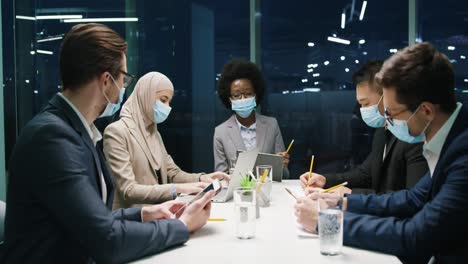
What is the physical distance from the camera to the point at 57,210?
118 centimetres

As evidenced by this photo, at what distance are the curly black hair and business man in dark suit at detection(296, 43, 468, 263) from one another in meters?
2.10

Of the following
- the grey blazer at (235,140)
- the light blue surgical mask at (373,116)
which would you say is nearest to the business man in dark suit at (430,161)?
the light blue surgical mask at (373,116)

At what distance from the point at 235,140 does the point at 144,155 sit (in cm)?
95

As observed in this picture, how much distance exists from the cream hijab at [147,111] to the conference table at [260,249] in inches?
40.3

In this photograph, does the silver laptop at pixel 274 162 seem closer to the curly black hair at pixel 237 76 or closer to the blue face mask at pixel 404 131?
the blue face mask at pixel 404 131

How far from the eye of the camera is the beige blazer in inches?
88.3

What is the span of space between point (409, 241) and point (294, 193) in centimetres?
99

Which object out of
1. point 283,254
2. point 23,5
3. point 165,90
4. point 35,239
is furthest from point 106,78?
point 23,5

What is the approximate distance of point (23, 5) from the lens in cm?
391

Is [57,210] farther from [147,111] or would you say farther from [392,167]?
[392,167]

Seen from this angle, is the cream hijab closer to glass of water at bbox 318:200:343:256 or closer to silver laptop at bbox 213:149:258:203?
silver laptop at bbox 213:149:258:203

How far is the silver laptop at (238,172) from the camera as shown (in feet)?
6.61

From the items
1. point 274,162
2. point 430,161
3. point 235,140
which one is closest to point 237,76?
point 235,140

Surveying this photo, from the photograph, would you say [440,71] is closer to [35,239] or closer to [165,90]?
[35,239]
